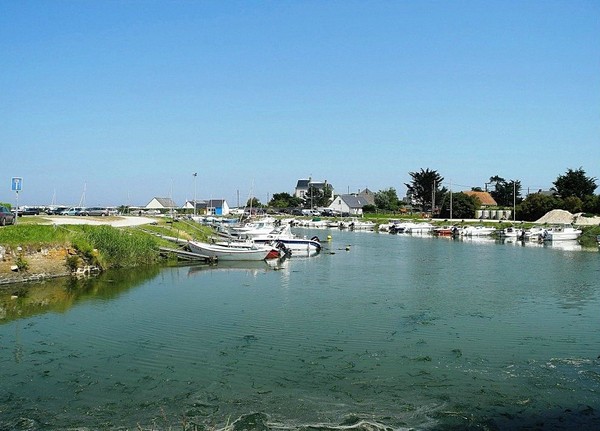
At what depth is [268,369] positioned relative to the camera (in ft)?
47.6

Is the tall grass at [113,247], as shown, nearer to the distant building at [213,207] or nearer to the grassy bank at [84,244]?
the grassy bank at [84,244]

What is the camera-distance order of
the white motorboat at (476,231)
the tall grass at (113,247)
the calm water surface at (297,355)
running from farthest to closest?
1. the white motorboat at (476,231)
2. the tall grass at (113,247)
3. the calm water surface at (297,355)

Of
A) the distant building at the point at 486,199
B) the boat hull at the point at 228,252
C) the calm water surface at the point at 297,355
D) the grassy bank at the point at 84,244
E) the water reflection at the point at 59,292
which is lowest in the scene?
the calm water surface at the point at 297,355

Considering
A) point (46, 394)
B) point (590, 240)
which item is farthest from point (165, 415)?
point (590, 240)

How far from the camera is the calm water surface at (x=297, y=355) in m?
11.6

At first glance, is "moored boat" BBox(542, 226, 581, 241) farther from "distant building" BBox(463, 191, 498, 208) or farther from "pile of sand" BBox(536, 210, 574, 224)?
"distant building" BBox(463, 191, 498, 208)

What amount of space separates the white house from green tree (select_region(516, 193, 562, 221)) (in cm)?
4274

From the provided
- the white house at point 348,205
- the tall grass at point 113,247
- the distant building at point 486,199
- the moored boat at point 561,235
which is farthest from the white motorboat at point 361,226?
the tall grass at point 113,247

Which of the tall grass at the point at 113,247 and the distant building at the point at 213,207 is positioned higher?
the distant building at the point at 213,207

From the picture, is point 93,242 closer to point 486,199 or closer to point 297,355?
point 297,355

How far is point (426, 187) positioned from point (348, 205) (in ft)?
62.8

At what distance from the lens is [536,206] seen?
9256cm

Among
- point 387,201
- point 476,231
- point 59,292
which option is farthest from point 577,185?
point 59,292

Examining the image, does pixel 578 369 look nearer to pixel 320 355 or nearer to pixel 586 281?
pixel 320 355
